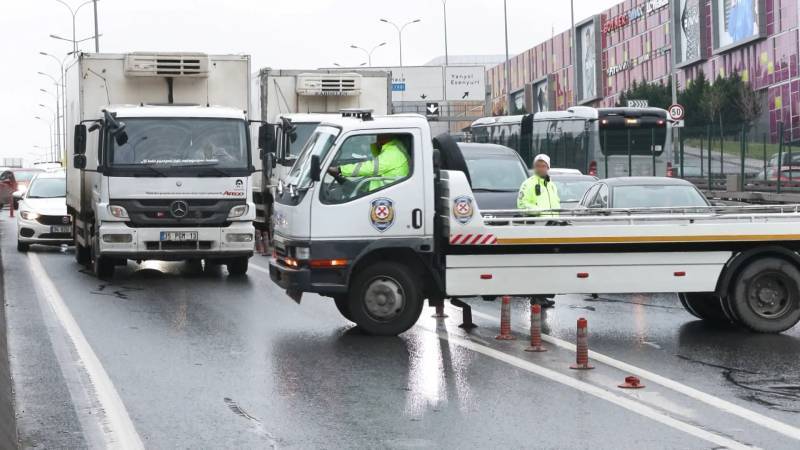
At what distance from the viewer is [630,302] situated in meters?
17.2

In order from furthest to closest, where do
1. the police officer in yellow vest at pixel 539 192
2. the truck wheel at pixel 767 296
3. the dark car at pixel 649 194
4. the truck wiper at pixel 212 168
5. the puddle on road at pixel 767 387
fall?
the truck wiper at pixel 212 168
the dark car at pixel 649 194
the police officer in yellow vest at pixel 539 192
the truck wheel at pixel 767 296
the puddle on road at pixel 767 387

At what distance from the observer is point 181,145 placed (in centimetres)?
1961

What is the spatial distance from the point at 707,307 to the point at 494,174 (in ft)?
21.3

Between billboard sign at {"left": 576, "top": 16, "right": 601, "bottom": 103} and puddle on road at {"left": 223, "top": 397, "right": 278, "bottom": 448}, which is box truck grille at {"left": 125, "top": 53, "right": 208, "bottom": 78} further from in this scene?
billboard sign at {"left": 576, "top": 16, "right": 601, "bottom": 103}

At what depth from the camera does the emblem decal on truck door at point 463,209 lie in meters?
13.2

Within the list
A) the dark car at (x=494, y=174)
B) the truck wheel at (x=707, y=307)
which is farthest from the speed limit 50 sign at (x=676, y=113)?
the truck wheel at (x=707, y=307)

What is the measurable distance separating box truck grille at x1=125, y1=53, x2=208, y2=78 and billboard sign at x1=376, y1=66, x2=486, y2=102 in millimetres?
50156

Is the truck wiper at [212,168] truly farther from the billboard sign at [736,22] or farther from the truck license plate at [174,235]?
the billboard sign at [736,22]

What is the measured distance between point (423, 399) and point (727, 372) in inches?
110

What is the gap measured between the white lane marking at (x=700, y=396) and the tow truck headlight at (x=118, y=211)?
8386mm

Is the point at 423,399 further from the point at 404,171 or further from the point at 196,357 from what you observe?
the point at 404,171

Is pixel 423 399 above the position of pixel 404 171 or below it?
below

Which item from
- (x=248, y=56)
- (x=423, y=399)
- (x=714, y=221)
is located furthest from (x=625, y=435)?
(x=248, y=56)

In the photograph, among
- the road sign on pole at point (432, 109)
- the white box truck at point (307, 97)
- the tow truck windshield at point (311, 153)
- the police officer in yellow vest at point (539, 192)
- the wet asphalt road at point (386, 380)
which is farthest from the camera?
the road sign on pole at point (432, 109)
